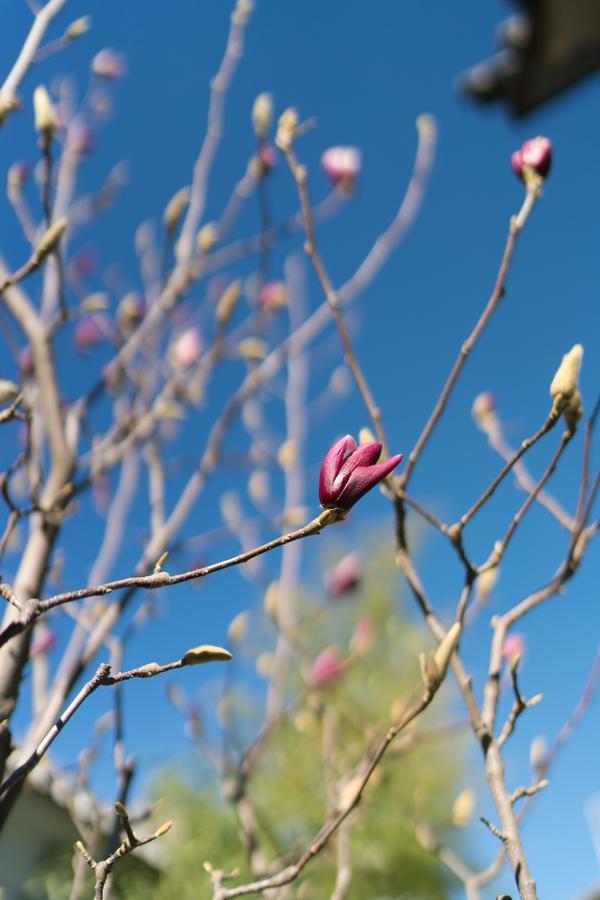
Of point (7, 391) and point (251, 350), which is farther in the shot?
point (251, 350)

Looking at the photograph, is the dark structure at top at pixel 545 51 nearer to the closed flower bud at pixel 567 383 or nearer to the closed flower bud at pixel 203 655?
the closed flower bud at pixel 567 383

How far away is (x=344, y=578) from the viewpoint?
1464 millimetres

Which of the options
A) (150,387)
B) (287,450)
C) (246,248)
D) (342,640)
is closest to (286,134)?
(246,248)

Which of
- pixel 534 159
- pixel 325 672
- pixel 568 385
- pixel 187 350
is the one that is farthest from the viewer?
pixel 187 350

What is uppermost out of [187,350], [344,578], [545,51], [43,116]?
[187,350]

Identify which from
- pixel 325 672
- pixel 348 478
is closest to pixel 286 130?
pixel 348 478

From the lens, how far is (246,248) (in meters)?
1.45

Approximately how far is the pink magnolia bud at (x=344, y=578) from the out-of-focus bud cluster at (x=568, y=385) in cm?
85

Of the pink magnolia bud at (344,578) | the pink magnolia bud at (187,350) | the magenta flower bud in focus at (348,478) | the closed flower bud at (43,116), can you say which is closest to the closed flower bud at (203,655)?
the magenta flower bud in focus at (348,478)

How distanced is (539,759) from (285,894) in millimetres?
388

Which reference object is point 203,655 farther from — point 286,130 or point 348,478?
point 286,130

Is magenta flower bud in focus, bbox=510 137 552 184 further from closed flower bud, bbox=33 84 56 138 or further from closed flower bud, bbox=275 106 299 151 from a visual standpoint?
closed flower bud, bbox=33 84 56 138

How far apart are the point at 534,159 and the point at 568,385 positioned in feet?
1.01

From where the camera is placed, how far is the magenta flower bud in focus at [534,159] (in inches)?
32.3
